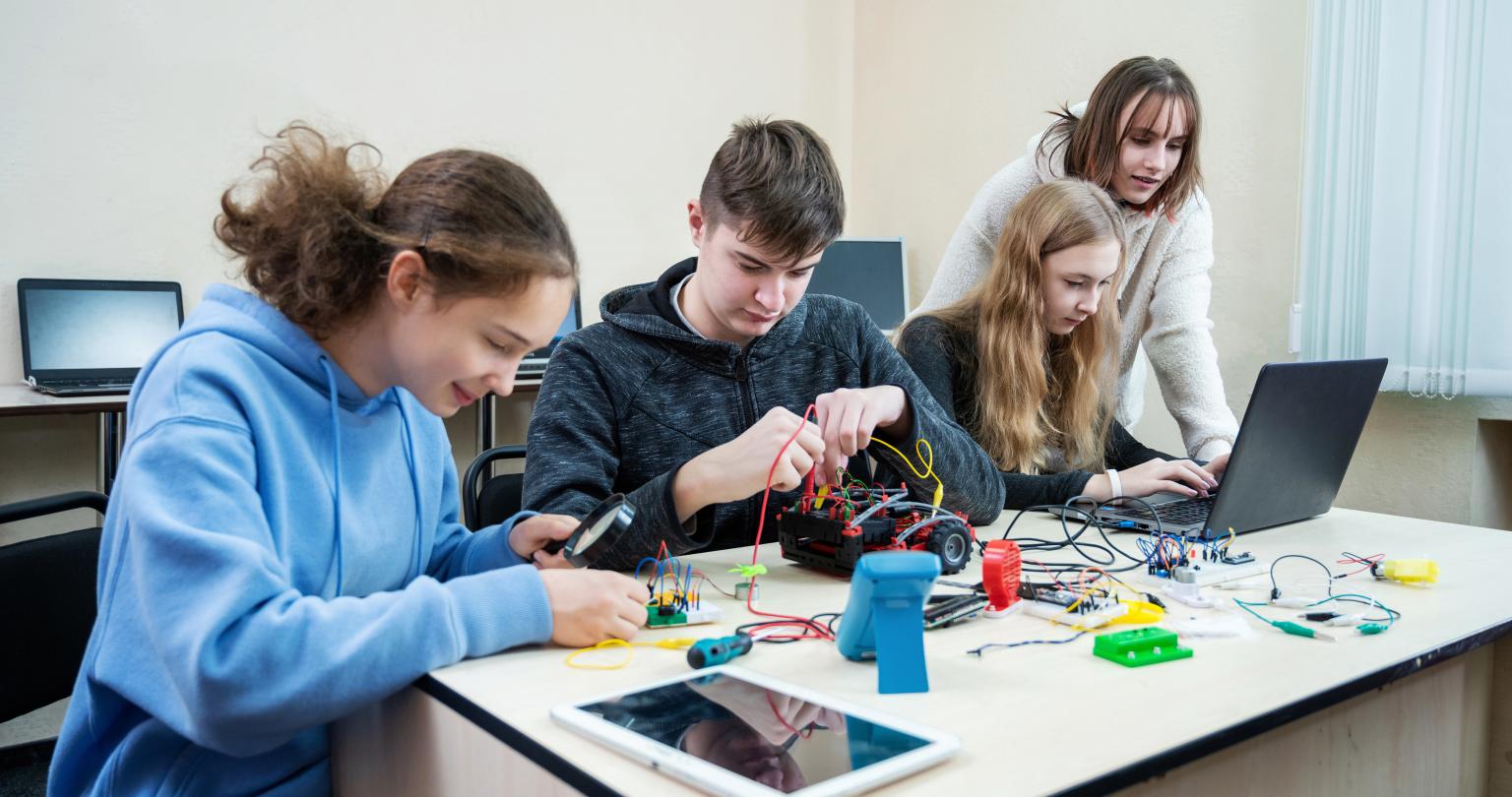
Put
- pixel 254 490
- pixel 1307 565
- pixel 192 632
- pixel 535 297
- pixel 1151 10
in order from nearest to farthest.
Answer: pixel 192 632 → pixel 254 490 → pixel 535 297 → pixel 1307 565 → pixel 1151 10

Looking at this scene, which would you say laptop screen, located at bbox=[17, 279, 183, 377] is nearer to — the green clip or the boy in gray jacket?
the boy in gray jacket

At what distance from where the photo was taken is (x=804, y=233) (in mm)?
1343

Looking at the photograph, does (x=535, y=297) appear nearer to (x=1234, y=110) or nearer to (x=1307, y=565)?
(x=1307, y=565)

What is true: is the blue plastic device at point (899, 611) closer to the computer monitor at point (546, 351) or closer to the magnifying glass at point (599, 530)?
the magnifying glass at point (599, 530)

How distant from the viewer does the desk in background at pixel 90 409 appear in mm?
2244

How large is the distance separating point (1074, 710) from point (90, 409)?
2.28 meters

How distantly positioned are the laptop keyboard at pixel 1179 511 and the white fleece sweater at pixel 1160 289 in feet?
1.43

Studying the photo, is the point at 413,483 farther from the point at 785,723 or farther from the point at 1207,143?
the point at 1207,143

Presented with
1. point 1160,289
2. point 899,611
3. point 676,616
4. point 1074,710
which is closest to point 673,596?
point 676,616

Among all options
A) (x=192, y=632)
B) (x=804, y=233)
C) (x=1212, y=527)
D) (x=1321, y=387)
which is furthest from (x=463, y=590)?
(x=1321, y=387)

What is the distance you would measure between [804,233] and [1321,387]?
72 cm

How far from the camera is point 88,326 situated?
2.70 m

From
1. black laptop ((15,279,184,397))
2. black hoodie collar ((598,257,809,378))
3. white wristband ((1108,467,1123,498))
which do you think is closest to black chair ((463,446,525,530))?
black hoodie collar ((598,257,809,378))

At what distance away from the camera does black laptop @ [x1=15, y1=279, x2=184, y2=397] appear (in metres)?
2.64
